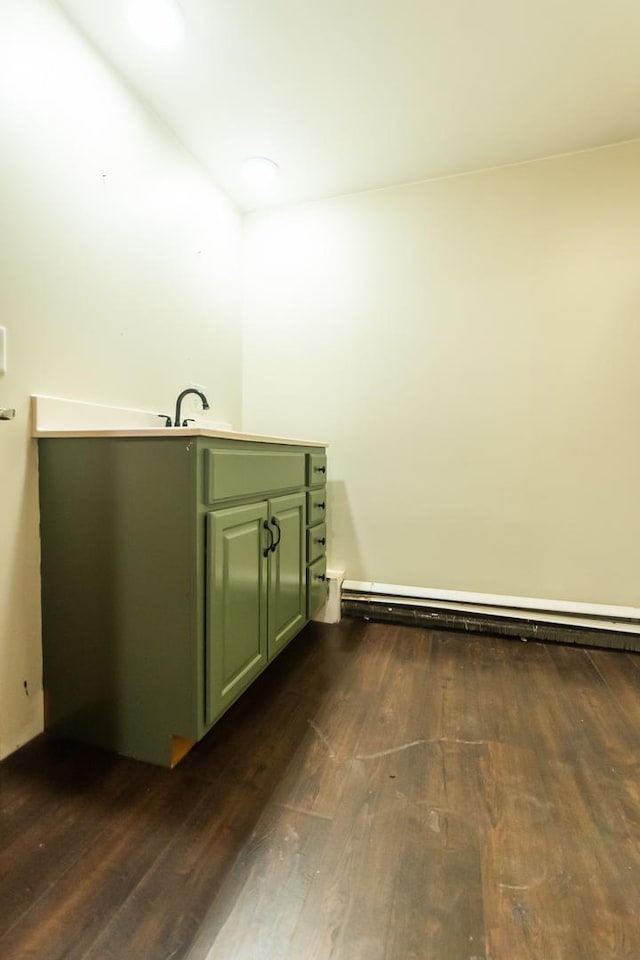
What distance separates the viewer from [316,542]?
6.69 feet

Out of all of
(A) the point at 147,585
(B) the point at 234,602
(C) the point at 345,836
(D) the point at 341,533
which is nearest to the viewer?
(C) the point at 345,836

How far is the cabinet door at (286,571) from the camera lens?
1563 mm

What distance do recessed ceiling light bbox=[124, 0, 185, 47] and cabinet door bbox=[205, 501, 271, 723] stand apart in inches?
61.4

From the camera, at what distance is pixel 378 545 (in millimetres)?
2332

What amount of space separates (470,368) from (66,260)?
1.75 meters

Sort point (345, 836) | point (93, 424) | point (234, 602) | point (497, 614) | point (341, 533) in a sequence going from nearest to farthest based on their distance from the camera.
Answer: point (345, 836)
point (234, 602)
point (93, 424)
point (497, 614)
point (341, 533)

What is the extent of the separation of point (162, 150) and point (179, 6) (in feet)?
1.67

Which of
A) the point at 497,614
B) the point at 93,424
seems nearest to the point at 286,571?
the point at 93,424

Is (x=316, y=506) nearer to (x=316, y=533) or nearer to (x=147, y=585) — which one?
(x=316, y=533)

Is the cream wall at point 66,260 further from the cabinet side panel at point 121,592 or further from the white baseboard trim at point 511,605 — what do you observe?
the white baseboard trim at point 511,605

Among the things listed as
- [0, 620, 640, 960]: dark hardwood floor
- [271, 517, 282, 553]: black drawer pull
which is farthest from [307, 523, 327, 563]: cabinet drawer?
[0, 620, 640, 960]: dark hardwood floor

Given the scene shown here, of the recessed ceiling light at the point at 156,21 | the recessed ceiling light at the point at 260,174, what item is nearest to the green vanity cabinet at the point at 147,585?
the recessed ceiling light at the point at 156,21

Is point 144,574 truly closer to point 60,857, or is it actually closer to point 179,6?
point 60,857

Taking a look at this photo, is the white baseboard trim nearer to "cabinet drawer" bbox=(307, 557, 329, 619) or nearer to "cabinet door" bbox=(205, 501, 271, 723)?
"cabinet drawer" bbox=(307, 557, 329, 619)
